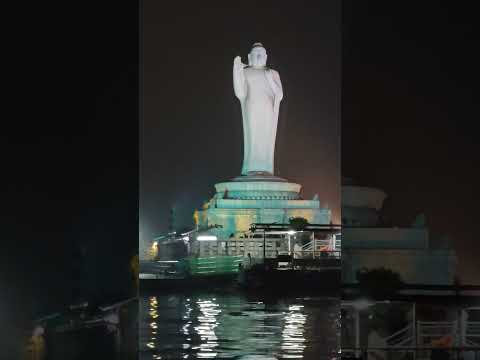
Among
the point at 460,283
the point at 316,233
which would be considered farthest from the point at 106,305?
the point at 316,233

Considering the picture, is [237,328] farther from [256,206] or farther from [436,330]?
[256,206]

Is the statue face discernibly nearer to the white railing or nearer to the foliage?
the foliage

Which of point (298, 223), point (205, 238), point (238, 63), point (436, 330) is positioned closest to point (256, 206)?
point (298, 223)

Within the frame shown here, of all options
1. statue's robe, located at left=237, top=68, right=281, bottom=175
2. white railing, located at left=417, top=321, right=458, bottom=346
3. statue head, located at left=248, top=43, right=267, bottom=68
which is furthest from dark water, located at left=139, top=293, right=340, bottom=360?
statue head, located at left=248, top=43, right=267, bottom=68

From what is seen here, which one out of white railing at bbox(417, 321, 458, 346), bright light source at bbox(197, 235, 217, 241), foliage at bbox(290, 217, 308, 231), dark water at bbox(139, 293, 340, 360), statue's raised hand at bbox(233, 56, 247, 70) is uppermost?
statue's raised hand at bbox(233, 56, 247, 70)

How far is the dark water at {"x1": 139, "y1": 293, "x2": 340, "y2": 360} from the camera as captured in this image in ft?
23.5

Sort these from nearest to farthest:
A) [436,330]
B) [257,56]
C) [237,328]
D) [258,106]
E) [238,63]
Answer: [436,330] < [237,328] < [238,63] < [258,106] < [257,56]

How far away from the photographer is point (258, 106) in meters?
17.6

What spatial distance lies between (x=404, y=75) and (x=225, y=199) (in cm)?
1367

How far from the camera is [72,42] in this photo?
14.6 ft

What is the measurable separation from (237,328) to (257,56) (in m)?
9.42

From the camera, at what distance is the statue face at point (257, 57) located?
57.9ft

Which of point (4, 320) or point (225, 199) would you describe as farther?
point (225, 199)

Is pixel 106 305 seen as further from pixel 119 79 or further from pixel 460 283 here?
pixel 460 283
